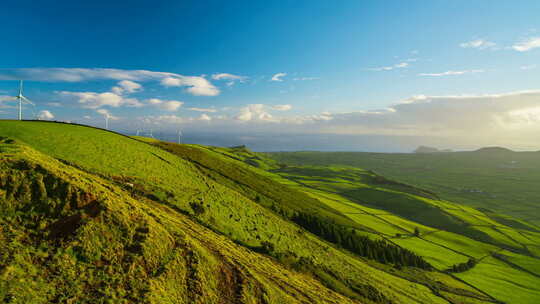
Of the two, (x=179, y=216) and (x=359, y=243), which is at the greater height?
(x=179, y=216)

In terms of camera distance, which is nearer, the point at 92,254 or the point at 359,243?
the point at 92,254

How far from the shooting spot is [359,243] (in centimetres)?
6425

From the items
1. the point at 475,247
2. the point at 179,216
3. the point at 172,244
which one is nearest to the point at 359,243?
the point at 179,216

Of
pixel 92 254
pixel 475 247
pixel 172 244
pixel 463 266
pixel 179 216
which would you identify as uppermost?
pixel 92 254

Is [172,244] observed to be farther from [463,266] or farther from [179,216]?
[463,266]

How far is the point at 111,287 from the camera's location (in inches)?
618

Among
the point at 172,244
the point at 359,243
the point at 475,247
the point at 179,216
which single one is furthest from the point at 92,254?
the point at 475,247

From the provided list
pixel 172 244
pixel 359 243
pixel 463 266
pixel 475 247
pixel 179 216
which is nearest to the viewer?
pixel 172 244

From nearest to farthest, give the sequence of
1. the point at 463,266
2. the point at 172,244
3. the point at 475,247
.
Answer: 1. the point at 172,244
2. the point at 463,266
3. the point at 475,247

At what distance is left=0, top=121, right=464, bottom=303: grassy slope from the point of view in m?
20.2

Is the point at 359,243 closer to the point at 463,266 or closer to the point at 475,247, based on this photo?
the point at 463,266

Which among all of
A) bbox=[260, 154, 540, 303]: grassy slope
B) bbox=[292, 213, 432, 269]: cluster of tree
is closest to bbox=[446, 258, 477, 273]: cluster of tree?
bbox=[260, 154, 540, 303]: grassy slope

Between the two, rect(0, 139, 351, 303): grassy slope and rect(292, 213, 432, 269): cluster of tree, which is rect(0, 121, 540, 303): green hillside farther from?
rect(292, 213, 432, 269): cluster of tree

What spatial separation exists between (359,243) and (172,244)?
57.6m
